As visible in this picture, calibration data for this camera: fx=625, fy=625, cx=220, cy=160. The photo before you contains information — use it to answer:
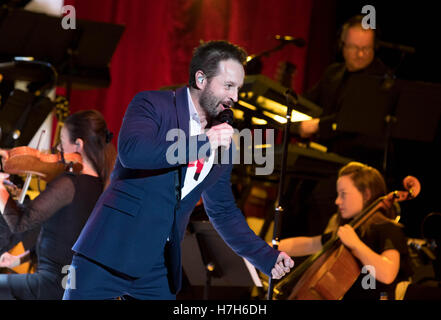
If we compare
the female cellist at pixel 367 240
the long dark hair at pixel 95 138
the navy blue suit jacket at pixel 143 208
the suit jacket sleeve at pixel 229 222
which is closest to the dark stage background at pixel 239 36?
the female cellist at pixel 367 240

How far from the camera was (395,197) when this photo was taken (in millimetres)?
3445

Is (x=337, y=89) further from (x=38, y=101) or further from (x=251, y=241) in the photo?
(x=251, y=241)

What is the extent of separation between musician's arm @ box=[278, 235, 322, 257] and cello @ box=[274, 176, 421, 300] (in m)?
0.24

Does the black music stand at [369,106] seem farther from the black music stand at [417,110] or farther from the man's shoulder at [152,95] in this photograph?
the man's shoulder at [152,95]

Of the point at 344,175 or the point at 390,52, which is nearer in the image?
the point at 344,175

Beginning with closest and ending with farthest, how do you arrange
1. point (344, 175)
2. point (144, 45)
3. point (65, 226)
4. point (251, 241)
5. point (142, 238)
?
point (142, 238) → point (251, 241) → point (65, 226) → point (344, 175) → point (144, 45)

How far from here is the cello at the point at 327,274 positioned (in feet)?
10.6

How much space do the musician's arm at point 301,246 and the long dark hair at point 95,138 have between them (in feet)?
3.86

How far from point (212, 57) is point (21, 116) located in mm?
2382

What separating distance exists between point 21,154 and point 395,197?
201 centimetres

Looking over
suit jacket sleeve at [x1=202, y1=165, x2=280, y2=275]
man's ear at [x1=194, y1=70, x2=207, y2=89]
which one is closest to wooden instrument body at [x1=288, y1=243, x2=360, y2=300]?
suit jacket sleeve at [x1=202, y1=165, x2=280, y2=275]

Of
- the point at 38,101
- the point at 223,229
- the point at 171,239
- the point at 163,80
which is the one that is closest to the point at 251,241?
the point at 223,229

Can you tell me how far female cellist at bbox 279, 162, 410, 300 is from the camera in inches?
132

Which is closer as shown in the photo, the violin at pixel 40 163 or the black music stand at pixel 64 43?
the violin at pixel 40 163
